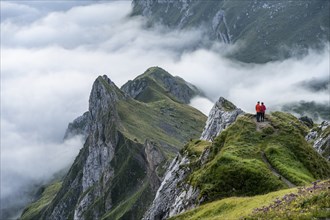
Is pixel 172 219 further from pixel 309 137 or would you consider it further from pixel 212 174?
pixel 309 137

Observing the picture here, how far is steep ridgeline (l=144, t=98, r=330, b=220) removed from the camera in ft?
215

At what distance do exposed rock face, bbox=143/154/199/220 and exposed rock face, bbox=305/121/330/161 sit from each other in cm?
5643

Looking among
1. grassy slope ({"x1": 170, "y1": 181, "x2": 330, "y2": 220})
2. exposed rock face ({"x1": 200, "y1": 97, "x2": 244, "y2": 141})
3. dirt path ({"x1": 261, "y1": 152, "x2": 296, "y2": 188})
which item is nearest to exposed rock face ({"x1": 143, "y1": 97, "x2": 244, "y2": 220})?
dirt path ({"x1": 261, "y1": 152, "x2": 296, "y2": 188})

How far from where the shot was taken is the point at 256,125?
273ft

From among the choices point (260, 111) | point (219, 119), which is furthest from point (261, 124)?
point (219, 119)

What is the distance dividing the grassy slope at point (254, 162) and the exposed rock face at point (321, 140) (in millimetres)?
55821

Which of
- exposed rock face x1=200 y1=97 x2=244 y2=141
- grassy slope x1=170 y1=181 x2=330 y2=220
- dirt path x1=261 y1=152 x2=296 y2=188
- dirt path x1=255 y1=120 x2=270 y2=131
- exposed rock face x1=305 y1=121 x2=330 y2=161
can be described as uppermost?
exposed rock face x1=200 y1=97 x2=244 y2=141

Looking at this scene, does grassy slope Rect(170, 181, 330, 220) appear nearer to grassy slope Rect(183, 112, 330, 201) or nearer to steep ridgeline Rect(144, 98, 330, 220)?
grassy slope Rect(183, 112, 330, 201)

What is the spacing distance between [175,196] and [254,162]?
2120cm

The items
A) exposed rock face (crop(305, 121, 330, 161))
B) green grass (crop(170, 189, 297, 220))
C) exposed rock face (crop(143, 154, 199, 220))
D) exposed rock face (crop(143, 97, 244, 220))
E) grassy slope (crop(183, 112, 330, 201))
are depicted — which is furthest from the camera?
exposed rock face (crop(305, 121, 330, 161))

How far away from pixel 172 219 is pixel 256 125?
83.6 feet

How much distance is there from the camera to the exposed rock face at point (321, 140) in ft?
455

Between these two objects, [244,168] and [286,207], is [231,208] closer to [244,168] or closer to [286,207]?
[244,168]

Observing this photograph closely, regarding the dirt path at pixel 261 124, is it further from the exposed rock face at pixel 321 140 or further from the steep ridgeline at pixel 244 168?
the exposed rock face at pixel 321 140
